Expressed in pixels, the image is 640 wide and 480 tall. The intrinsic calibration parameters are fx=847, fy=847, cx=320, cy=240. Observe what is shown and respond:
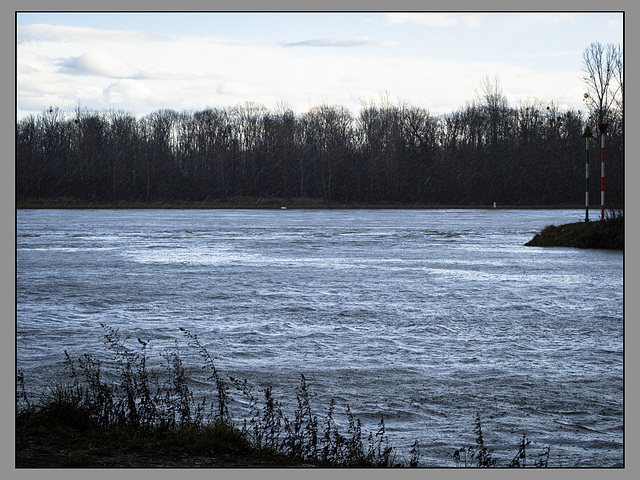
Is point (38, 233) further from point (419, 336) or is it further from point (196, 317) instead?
point (419, 336)

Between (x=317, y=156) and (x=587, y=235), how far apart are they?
63.3 meters

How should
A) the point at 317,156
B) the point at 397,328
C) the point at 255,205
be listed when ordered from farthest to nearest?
the point at 317,156, the point at 255,205, the point at 397,328

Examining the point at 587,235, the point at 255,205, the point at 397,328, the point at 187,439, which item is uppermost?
the point at 255,205

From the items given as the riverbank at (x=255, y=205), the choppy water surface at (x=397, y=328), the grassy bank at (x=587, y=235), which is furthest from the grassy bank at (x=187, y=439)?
the riverbank at (x=255, y=205)

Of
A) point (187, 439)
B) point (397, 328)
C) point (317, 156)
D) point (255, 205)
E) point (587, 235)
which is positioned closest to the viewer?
point (187, 439)

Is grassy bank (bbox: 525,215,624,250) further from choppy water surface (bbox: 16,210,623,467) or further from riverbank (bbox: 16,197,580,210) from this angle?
riverbank (bbox: 16,197,580,210)

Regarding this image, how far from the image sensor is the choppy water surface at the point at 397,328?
7.52 metres

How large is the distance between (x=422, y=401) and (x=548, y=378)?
1.60 m

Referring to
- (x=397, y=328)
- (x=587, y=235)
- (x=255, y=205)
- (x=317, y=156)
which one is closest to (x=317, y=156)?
(x=317, y=156)

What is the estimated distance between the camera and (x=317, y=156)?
88.4 m

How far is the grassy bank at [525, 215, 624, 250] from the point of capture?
25.6m

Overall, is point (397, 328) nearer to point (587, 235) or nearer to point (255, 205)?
point (587, 235)

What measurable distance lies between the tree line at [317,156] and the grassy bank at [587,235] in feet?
173

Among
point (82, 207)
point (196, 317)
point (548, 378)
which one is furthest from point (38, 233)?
point (82, 207)
